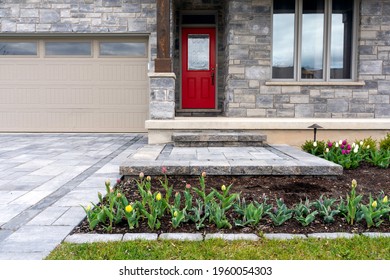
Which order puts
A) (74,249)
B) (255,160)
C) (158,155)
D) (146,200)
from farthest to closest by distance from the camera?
(158,155)
(255,160)
(146,200)
(74,249)

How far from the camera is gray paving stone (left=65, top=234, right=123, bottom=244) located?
8.62ft

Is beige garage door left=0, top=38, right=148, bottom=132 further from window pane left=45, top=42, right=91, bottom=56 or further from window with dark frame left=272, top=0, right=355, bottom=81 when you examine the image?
window with dark frame left=272, top=0, right=355, bottom=81

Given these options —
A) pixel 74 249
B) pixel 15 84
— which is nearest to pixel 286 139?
pixel 74 249

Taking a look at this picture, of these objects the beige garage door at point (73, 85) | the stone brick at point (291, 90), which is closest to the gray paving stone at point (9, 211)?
the stone brick at point (291, 90)

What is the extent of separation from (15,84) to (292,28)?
24.3 ft

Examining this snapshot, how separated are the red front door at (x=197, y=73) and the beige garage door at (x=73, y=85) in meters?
1.11

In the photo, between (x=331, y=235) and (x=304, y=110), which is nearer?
(x=331, y=235)

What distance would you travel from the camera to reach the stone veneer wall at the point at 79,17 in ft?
32.0

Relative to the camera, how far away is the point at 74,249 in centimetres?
246

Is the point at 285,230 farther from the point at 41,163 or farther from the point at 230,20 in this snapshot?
the point at 230,20

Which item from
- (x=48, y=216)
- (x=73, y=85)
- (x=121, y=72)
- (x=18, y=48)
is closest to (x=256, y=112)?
(x=121, y=72)

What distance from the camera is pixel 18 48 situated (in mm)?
10453

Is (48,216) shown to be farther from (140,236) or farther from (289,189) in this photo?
(289,189)

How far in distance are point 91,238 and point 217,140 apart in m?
4.40
